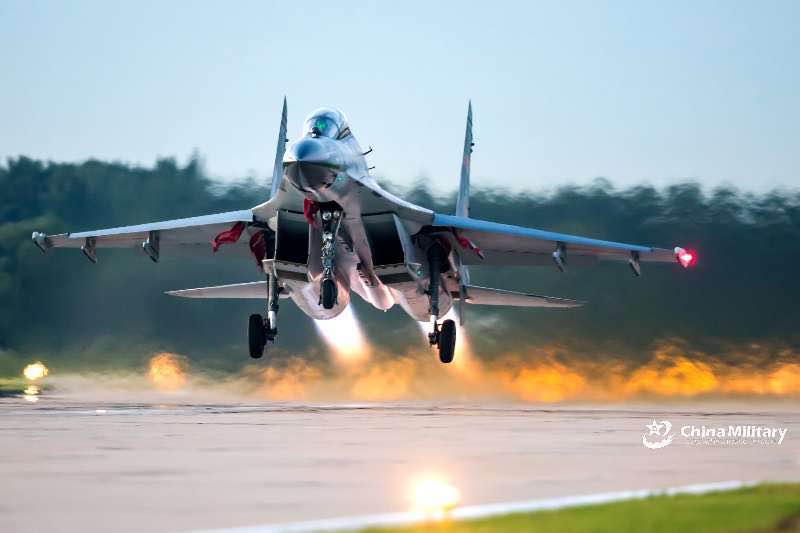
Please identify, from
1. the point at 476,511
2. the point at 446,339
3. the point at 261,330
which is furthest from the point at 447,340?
the point at 476,511

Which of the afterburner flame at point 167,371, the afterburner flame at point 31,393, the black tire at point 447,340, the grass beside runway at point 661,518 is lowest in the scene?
the afterburner flame at point 31,393

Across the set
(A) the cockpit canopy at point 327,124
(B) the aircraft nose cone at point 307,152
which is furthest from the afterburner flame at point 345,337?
(B) the aircraft nose cone at point 307,152

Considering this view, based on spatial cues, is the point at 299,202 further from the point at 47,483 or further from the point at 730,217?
the point at 730,217

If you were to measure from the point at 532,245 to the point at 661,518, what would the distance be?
16865 mm

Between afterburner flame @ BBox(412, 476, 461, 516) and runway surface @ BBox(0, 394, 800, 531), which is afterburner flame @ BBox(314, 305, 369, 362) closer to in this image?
runway surface @ BBox(0, 394, 800, 531)

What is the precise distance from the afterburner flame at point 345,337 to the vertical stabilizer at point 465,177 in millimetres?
3744

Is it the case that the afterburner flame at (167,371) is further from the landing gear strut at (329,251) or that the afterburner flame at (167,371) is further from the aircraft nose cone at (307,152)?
the aircraft nose cone at (307,152)

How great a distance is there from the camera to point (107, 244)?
25.6 m

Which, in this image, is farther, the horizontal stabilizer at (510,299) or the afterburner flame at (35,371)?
the afterburner flame at (35,371)

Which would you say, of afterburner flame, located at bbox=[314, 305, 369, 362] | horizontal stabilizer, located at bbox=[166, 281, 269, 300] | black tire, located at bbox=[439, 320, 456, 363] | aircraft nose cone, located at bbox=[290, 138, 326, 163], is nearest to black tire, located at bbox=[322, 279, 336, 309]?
aircraft nose cone, located at bbox=[290, 138, 326, 163]

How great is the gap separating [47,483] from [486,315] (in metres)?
19.8

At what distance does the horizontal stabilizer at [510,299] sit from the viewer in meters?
25.6

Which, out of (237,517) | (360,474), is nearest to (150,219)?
(360,474)

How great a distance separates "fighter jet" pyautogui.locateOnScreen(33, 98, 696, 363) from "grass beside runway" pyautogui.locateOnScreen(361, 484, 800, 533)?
33.9ft
